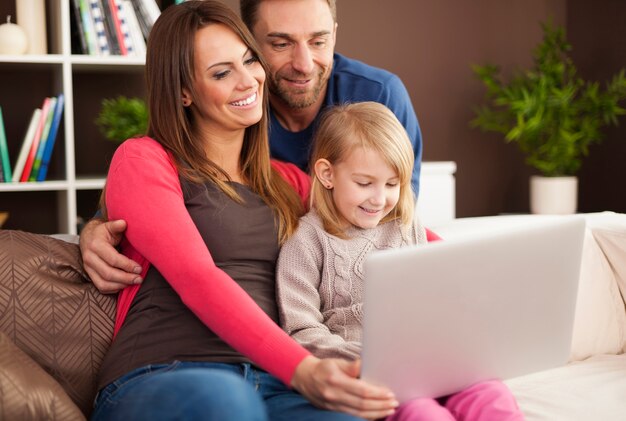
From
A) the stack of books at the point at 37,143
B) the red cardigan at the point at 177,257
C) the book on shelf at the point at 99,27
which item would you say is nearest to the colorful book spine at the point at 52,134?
the stack of books at the point at 37,143

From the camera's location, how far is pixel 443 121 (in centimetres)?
432

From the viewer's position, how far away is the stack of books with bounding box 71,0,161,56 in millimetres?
3037

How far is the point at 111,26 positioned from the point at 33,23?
0.91 feet

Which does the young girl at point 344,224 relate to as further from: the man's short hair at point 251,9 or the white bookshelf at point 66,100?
the white bookshelf at point 66,100

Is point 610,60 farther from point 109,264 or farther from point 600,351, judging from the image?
point 109,264

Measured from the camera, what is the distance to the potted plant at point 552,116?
388 cm

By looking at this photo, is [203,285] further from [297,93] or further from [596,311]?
[596,311]

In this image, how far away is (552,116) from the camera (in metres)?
3.93

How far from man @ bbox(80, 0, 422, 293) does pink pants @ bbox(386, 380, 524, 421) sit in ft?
2.47

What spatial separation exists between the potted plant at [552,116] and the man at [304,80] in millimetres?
1803

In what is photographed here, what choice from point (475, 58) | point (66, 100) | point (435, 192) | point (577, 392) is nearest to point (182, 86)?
→ point (577, 392)

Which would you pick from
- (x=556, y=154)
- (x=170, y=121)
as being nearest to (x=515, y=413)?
(x=170, y=121)

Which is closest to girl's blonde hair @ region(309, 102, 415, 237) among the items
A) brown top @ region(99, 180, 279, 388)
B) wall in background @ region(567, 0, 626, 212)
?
brown top @ region(99, 180, 279, 388)

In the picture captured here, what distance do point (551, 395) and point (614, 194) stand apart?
2736 millimetres
